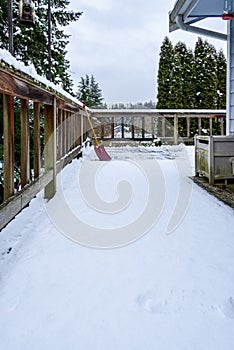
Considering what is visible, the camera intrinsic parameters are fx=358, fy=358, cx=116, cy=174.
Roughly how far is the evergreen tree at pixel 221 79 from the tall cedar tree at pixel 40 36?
1185 centimetres

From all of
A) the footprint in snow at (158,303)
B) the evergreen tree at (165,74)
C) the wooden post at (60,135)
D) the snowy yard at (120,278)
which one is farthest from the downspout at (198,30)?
the evergreen tree at (165,74)

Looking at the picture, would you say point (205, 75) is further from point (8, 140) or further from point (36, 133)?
point (8, 140)

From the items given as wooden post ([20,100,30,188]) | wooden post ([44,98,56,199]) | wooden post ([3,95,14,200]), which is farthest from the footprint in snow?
wooden post ([44,98,56,199])

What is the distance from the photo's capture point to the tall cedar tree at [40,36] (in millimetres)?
6945

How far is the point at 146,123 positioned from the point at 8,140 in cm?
1170

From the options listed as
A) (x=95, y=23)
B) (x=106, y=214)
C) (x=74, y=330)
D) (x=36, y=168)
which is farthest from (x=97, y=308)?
(x=95, y=23)

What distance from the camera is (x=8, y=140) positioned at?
2762 millimetres

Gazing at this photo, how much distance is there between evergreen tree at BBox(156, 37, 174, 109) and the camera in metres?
19.4

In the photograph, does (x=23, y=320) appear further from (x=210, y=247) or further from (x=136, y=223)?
(x=136, y=223)

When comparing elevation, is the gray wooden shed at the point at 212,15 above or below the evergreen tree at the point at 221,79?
below

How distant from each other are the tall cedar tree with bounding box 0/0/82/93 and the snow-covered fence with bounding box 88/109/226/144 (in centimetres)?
367

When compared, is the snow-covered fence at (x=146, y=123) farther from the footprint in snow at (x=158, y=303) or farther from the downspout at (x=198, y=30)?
the footprint in snow at (x=158, y=303)

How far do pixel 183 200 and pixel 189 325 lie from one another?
2.71 m

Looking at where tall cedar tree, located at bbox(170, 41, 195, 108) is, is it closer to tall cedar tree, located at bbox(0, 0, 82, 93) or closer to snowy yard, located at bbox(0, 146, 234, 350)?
tall cedar tree, located at bbox(0, 0, 82, 93)
